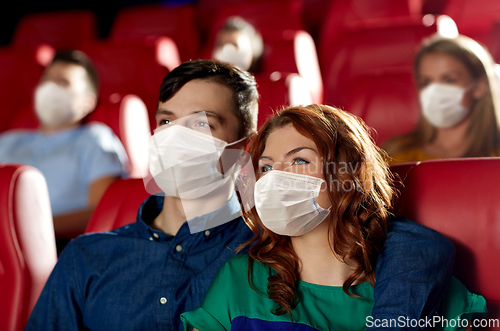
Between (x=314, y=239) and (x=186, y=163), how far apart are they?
0.36 meters

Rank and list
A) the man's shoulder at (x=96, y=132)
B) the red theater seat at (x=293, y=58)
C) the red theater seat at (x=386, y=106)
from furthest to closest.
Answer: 1. the red theater seat at (x=293, y=58)
2. the man's shoulder at (x=96, y=132)
3. the red theater seat at (x=386, y=106)

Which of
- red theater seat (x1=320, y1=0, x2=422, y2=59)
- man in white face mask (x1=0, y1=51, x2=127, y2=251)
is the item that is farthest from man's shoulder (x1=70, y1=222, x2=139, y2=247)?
red theater seat (x1=320, y1=0, x2=422, y2=59)

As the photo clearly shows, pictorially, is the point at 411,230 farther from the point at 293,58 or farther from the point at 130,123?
the point at 293,58

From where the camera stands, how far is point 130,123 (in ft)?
7.32

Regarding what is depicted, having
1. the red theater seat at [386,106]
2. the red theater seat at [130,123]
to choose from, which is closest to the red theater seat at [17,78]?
the red theater seat at [130,123]

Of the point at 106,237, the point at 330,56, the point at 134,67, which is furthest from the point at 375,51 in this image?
the point at 106,237

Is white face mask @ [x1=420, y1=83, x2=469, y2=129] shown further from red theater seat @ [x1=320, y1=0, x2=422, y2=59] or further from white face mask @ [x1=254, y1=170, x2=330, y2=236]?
red theater seat @ [x1=320, y1=0, x2=422, y2=59]

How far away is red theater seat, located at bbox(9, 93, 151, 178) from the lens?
220cm

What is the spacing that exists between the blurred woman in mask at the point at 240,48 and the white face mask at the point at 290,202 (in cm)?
172

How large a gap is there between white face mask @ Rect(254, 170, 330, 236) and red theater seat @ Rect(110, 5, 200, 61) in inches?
114

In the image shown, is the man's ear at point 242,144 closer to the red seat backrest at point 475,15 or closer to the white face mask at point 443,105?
the white face mask at point 443,105

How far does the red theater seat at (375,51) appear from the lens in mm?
2576

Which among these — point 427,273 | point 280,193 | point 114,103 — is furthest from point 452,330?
point 114,103

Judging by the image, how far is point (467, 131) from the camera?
5.72ft
